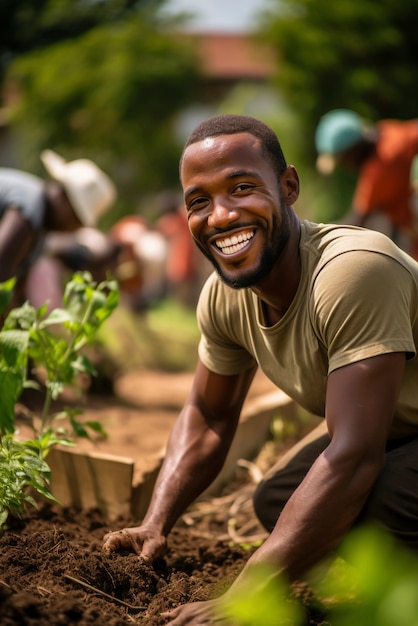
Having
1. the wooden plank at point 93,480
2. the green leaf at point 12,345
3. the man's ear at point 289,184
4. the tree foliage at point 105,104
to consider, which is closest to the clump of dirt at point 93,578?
the wooden plank at point 93,480

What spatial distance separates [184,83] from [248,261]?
16738 millimetres

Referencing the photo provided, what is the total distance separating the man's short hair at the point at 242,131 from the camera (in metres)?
2.38

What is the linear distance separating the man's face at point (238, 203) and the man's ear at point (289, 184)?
0.14 ft

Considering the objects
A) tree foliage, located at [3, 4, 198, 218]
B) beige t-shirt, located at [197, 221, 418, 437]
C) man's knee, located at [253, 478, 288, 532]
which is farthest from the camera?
tree foliage, located at [3, 4, 198, 218]

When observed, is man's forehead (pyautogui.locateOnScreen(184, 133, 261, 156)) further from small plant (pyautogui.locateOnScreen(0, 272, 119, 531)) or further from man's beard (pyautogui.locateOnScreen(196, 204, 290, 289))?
small plant (pyautogui.locateOnScreen(0, 272, 119, 531))

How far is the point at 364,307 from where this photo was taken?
2.17 meters

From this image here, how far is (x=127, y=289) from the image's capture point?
A: 296 inches

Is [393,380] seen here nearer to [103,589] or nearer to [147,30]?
[103,589]

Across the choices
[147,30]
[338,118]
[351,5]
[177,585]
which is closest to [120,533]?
[177,585]

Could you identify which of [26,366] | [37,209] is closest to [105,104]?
[37,209]

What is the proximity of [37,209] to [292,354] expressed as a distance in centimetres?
232

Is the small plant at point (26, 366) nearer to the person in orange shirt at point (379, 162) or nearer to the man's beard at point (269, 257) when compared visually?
the man's beard at point (269, 257)

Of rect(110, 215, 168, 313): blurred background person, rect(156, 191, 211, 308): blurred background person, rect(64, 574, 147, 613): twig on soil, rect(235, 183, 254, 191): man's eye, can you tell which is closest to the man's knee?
rect(64, 574, 147, 613): twig on soil

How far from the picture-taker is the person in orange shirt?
6680mm
